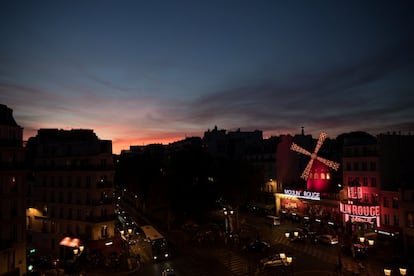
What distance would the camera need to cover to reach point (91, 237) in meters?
45.0

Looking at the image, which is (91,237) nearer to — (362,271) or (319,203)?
(362,271)

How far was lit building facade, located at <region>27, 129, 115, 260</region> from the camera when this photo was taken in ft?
150

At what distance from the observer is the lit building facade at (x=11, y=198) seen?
32.9 meters

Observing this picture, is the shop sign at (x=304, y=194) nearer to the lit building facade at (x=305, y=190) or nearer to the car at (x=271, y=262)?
the lit building facade at (x=305, y=190)

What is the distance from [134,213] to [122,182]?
17.9 meters

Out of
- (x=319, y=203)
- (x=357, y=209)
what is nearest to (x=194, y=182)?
(x=319, y=203)

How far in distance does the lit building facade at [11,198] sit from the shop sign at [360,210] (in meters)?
41.3

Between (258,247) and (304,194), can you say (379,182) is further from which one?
(258,247)

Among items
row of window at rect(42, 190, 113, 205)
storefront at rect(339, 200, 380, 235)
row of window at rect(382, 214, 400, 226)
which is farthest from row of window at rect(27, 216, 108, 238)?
row of window at rect(382, 214, 400, 226)

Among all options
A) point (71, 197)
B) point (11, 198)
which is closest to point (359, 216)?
point (71, 197)

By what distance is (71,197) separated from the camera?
47781 millimetres

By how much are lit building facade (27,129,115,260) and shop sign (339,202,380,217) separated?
1306 inches

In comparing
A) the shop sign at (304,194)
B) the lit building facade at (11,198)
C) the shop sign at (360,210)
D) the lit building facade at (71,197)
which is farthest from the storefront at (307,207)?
the lit building facade at (11,198)

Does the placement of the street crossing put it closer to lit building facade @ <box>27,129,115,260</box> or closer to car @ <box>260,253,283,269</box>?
car @ <box>260,253,283,269</box>
